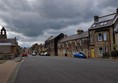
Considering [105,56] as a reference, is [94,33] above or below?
above

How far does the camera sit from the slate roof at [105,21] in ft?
178

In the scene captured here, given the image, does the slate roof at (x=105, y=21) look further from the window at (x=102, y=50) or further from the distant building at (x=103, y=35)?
the window at (x=102, y=50)

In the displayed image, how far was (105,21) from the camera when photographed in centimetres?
5703

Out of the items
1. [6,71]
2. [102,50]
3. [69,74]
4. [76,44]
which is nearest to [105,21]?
[102,50]

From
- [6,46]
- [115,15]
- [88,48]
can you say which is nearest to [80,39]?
[88,48]

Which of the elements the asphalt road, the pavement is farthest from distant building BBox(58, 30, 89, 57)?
the asphalt road

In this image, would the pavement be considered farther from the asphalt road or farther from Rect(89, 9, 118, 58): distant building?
Rect(89, 9, 118, 58): distant building

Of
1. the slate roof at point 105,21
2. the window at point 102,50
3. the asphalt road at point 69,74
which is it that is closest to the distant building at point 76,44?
the slate roof at point 105,21

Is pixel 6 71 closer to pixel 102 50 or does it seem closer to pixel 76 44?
pixel 102 50

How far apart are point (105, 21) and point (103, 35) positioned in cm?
426

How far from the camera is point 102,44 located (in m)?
54.7

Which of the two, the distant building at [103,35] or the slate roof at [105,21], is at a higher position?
the slate roof at [105,21]

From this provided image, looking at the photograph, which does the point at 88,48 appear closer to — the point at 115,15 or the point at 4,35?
the point at 115,15

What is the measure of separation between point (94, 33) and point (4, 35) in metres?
60.8
